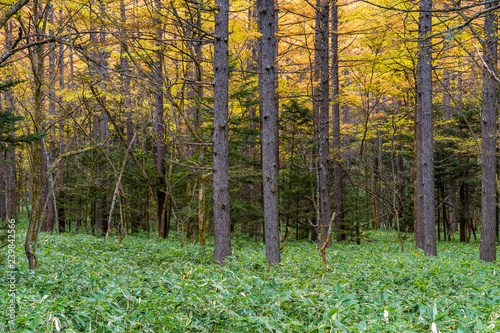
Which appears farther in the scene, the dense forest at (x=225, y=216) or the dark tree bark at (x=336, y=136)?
the dark tree bark at (x=336, y=136)

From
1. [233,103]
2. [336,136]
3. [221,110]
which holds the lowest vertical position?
Result: [221,110]

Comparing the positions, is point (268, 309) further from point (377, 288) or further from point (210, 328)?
point (377, 288)

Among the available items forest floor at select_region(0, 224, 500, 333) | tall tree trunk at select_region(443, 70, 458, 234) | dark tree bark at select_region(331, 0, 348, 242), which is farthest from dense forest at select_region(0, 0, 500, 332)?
tall tree trunk at select_region(443, 70, 458, 234)

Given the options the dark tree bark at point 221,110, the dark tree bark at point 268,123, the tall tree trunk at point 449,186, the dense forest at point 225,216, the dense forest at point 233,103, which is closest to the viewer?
the dense forest at point 225,216

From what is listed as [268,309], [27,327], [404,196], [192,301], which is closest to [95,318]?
[27,327]

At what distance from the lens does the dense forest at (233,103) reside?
623 centimetres

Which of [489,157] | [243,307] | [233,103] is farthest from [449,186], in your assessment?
[243,307]

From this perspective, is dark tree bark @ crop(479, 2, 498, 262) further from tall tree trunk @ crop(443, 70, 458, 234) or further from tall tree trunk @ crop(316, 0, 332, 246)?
tall tree trunk @ crop(443, 70, 458, 234)

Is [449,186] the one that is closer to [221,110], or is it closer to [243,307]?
[221,110]

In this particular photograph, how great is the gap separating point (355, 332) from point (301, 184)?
12417mm

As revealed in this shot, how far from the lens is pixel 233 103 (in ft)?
32.5

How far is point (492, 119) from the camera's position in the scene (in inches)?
371

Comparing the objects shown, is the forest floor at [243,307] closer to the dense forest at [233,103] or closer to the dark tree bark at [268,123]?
the dense forest at [233,103]

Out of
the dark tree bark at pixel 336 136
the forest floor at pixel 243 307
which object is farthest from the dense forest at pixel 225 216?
the dark tree bark at pixel 336 136
